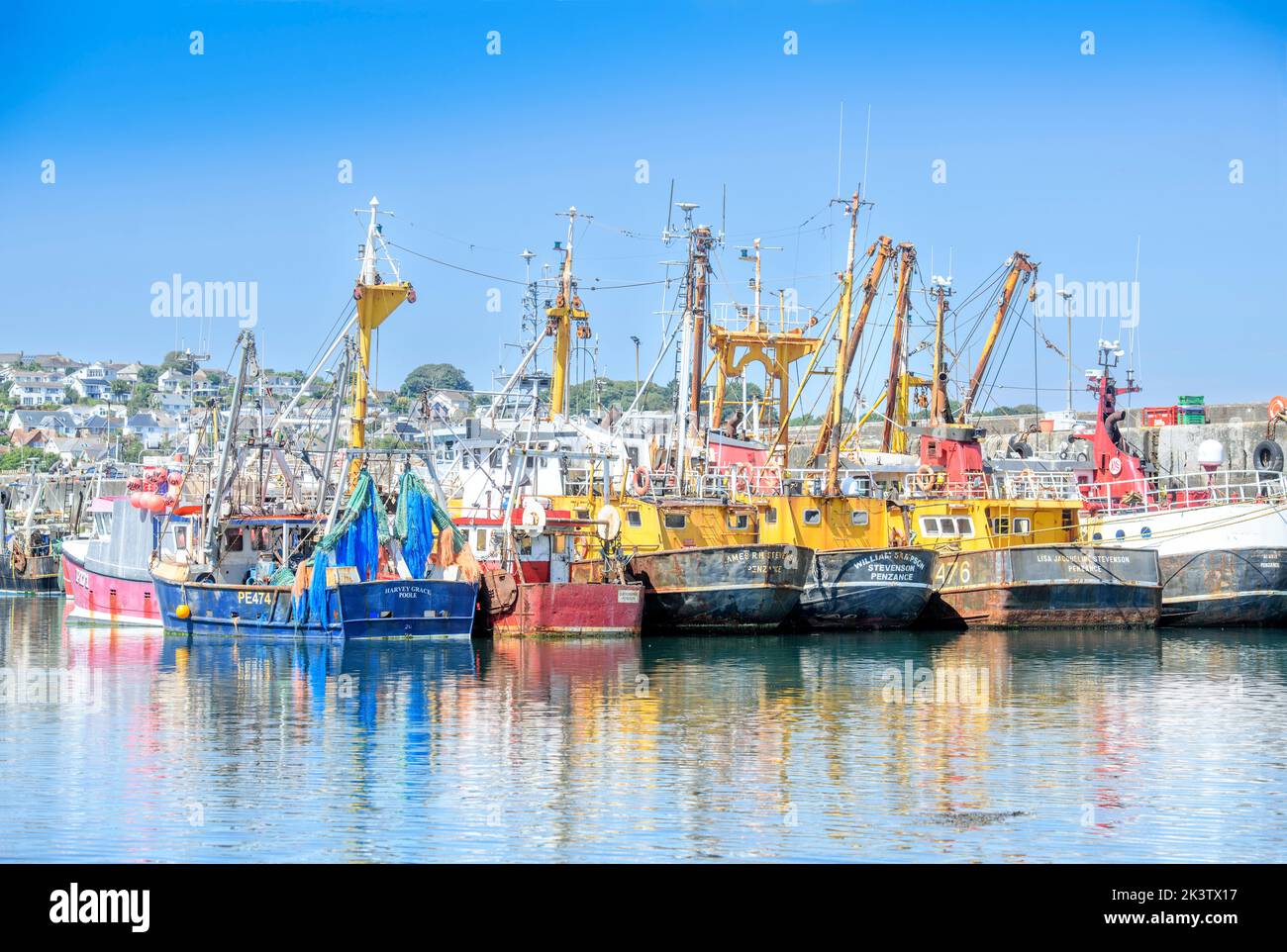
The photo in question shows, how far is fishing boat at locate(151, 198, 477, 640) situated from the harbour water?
0.93 metres

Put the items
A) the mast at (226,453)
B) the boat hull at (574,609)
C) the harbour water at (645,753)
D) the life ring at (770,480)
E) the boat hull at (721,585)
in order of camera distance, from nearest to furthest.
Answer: the harbour water at (645,753), the boat hull at (574,609), the boat hull at (721,585), the mast at (226,453), the life ring at (770,480)

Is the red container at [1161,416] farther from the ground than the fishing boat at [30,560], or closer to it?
farther from the ground

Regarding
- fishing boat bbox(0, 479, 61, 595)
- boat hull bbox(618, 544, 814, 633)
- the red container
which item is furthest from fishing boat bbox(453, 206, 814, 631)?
fishing boat bbox(0, 479, 61, 595)

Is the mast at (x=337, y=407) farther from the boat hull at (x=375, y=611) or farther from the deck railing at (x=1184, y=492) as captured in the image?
the deck railing at (x=1184, y=492)

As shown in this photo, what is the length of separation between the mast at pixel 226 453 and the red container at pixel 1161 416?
124 ft

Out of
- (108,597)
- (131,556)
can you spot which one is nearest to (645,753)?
(131,556)

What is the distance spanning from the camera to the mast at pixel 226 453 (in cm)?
4144

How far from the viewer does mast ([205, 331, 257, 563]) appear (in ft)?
136

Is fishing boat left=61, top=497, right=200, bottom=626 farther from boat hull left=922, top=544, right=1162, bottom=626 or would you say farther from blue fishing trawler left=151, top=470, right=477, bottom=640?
boat hull left=922, top=544, right=1162, bottom=626

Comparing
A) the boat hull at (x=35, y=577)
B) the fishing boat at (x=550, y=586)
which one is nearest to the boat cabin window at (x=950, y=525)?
the fishing boat at (x=550, y=586)

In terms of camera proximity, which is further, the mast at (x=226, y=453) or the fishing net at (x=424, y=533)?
the mast at (x=226, y=453)

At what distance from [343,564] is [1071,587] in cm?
1826

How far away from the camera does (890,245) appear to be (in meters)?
50.4
